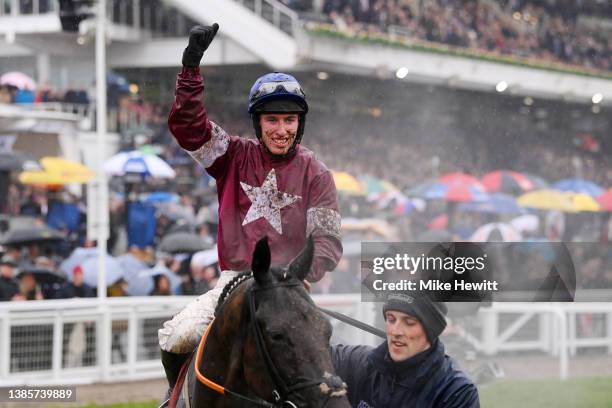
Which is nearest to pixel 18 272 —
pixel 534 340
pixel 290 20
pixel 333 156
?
pixel 534 340

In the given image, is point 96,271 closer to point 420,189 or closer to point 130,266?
point 130,266

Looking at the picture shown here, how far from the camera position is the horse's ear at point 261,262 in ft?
10.2

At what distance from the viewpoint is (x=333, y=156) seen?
574 inches

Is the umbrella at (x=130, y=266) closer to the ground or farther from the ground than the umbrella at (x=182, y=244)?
closer to the ground

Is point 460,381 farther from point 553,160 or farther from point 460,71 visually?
point 553,160

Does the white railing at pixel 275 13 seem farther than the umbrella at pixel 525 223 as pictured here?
Yes

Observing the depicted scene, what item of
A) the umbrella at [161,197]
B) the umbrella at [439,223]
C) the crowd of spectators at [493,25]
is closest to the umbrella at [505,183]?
the umbrella at [439,223]

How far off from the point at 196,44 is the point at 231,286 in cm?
86

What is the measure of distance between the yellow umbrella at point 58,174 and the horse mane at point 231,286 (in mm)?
9125

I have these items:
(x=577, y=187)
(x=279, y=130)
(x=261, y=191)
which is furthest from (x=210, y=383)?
(x=577, y=187)

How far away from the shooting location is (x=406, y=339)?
149 inches

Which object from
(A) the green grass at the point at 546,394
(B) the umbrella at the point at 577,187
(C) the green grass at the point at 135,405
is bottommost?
(C) the green grass at the point at 135,405

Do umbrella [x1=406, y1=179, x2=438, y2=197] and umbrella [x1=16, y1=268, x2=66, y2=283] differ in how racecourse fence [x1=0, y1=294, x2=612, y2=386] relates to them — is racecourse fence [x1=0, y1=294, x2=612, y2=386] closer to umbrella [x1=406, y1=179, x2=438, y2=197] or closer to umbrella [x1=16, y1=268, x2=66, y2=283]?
umbrella [x1=16, y1=268, x2=66, y2=283]

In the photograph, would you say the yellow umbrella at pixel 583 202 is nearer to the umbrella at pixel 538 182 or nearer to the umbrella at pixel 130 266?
the umbrella at pixel 538 182
